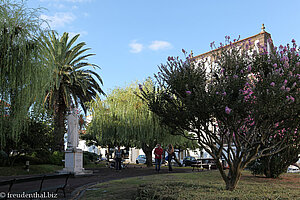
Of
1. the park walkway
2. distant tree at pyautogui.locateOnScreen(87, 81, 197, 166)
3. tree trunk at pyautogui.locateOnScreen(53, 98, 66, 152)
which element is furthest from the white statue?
tree trunk at pyautogui.locateOnScreen(53, 98, 66, 152)

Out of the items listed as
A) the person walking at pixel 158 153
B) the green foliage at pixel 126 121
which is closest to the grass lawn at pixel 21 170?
the green foliage at pixel 126 121

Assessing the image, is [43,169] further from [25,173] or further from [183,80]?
[183,80]

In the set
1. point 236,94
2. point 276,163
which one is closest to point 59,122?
point 276,163

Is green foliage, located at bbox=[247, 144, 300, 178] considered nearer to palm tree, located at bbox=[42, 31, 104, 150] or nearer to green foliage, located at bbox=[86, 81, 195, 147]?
green foliage, located at bbox=[86, 81, 195, 147]

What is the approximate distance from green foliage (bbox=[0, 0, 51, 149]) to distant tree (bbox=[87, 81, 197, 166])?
12.0 metres

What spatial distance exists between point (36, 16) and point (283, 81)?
8.47m

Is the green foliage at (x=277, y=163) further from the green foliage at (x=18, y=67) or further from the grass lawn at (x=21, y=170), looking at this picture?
the grass lawn at (x=21, y=170)

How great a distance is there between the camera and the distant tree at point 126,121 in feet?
71.1

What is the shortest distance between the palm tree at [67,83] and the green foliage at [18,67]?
44.1 feet

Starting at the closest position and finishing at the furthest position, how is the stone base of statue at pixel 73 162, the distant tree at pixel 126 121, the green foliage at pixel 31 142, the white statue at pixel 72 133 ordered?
the stone base of statue at pixel 73 162
the white statue at pixel 72 133
the green foliage at pixel 31 142
the distant tree at pixel 126 121

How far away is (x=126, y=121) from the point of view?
Result: 71.9ft

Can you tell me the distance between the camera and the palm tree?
24.5m

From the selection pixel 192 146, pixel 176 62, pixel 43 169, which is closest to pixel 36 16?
pixel 176 62

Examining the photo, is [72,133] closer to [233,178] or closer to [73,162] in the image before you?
[73,162]
